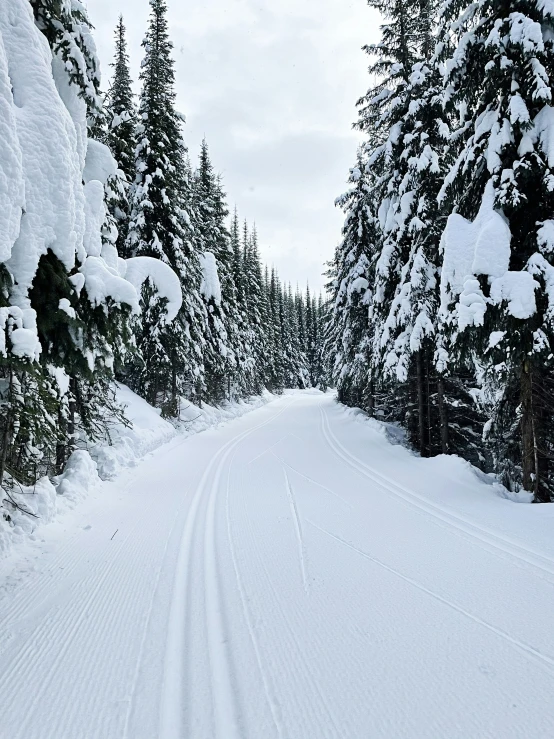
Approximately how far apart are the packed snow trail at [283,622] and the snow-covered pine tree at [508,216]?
8.03 ft

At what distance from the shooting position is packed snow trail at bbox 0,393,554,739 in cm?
254

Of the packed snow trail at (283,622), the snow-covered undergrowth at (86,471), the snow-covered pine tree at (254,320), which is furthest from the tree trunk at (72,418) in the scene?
the snow-covered pine tree at (254,320)

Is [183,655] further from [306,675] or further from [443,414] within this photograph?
[443,414]

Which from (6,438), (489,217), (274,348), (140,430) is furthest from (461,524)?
(274,348)

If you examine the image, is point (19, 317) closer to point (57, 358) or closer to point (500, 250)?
point (57, 358)

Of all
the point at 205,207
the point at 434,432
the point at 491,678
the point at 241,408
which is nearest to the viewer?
the point at 491,678

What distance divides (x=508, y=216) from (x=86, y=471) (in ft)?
30.9

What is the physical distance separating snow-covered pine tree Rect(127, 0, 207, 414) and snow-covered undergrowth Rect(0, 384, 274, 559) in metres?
1.80

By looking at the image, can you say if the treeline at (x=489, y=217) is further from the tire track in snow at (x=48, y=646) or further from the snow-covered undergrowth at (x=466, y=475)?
the tire track in snow at (x=48, y=646)

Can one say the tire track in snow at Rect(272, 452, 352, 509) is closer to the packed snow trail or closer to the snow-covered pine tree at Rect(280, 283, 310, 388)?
the packed snow trail

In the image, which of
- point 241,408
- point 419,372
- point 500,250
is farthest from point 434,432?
Result: point 241,408

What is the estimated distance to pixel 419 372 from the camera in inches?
530

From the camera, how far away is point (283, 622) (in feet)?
11.8

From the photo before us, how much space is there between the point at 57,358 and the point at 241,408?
25507 mm
